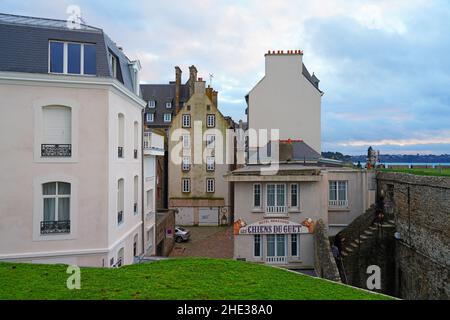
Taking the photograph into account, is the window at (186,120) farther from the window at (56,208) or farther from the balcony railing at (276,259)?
the window at (56,208)

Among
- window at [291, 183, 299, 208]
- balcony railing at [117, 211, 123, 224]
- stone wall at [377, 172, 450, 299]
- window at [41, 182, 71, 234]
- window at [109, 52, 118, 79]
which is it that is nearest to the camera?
window at [41, 182, 71, 234]

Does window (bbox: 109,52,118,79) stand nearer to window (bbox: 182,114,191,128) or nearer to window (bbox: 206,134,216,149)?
window (bbox: 182,114,191,128)

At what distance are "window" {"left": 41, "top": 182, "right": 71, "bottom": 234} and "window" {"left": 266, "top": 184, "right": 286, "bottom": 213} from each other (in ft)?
28.8

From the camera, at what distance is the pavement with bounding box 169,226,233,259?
22688 mm

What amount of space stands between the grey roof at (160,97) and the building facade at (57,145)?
29.5m

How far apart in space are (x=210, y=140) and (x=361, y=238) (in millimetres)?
19272

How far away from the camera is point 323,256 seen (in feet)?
47.3

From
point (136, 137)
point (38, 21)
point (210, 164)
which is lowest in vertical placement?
point (210, 164)

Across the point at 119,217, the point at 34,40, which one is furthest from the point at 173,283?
the point at 34,40

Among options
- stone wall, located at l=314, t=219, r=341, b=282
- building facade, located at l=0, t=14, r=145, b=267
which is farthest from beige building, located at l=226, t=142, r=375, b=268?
building facade, located at l=0, t=14, r=145, b=267

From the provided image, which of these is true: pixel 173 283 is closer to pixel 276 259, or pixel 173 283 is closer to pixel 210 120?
pixel 276 259

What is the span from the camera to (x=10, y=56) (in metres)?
11.3

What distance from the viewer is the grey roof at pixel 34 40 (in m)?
11.3

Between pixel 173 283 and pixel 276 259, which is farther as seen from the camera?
pixel 276 259
